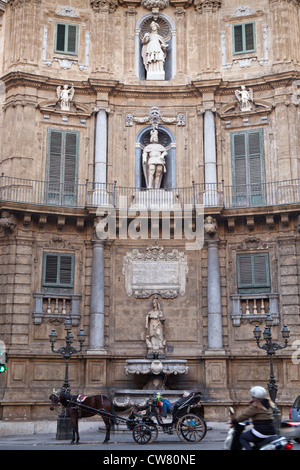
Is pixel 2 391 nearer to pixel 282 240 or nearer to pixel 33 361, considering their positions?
pixel 33 361

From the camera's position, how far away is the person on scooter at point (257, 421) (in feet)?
27.6

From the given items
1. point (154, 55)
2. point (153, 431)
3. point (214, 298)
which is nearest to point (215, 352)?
point (214, 298)

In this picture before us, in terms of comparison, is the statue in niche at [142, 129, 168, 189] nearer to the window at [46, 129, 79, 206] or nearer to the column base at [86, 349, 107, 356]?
the window at [46, 129, 79, 206]

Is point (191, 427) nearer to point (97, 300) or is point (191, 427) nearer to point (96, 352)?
point (96, 352)

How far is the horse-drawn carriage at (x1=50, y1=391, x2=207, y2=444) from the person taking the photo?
14.2 metres

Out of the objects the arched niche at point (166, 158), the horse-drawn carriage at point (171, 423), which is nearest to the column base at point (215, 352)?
the horse-drawn carriage at point (171, 423)

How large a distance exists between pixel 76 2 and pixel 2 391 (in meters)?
15.0

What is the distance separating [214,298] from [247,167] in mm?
5130

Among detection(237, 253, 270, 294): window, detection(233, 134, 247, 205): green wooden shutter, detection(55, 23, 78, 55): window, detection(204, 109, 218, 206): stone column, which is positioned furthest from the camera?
detection(55, 23, 78, 55): window

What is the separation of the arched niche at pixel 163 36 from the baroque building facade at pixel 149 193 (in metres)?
0.06

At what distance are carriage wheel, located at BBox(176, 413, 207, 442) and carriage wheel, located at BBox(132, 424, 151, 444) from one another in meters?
0.78

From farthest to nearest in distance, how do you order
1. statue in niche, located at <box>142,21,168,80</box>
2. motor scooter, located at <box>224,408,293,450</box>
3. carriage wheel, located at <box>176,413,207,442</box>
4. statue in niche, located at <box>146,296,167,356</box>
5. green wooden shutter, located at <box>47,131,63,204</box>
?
statue in niche, located at <box>142,21,168,80</box> → green wooden shutter, located at <box>47,131,63,204</box> → statue in niche, located at <box>146,296,167,356</box> → carriage wheel, located at <box>176,413,207,442</box> → motor scooter, located at <box>224,408,293,450</box>

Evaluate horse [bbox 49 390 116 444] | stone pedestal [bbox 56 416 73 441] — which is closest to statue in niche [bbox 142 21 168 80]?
horse [bbox 49 390 116 444]
